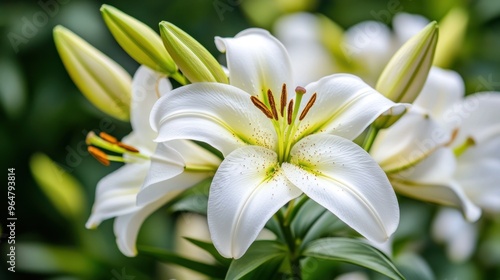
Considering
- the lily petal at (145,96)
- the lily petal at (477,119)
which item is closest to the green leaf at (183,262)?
the lily petal at (145,96)

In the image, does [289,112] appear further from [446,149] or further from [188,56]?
[446,149]

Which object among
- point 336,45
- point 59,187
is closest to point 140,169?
point 59,187

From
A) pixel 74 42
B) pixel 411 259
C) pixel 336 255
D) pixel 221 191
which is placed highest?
pixel 74 42

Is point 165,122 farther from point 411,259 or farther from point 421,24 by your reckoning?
point 421,24

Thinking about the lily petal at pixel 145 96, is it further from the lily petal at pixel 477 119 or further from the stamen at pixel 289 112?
the lily petal at pixel 477 119

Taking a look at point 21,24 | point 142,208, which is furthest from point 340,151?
point 21,24

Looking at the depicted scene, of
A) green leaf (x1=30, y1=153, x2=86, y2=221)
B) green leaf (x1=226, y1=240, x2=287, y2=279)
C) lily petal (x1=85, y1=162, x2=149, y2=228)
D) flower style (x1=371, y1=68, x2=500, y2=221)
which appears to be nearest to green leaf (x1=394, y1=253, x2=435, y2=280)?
flower style (x1=371, y1=68, x2=500, y2=221)

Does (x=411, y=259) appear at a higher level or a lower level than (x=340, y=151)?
lower
